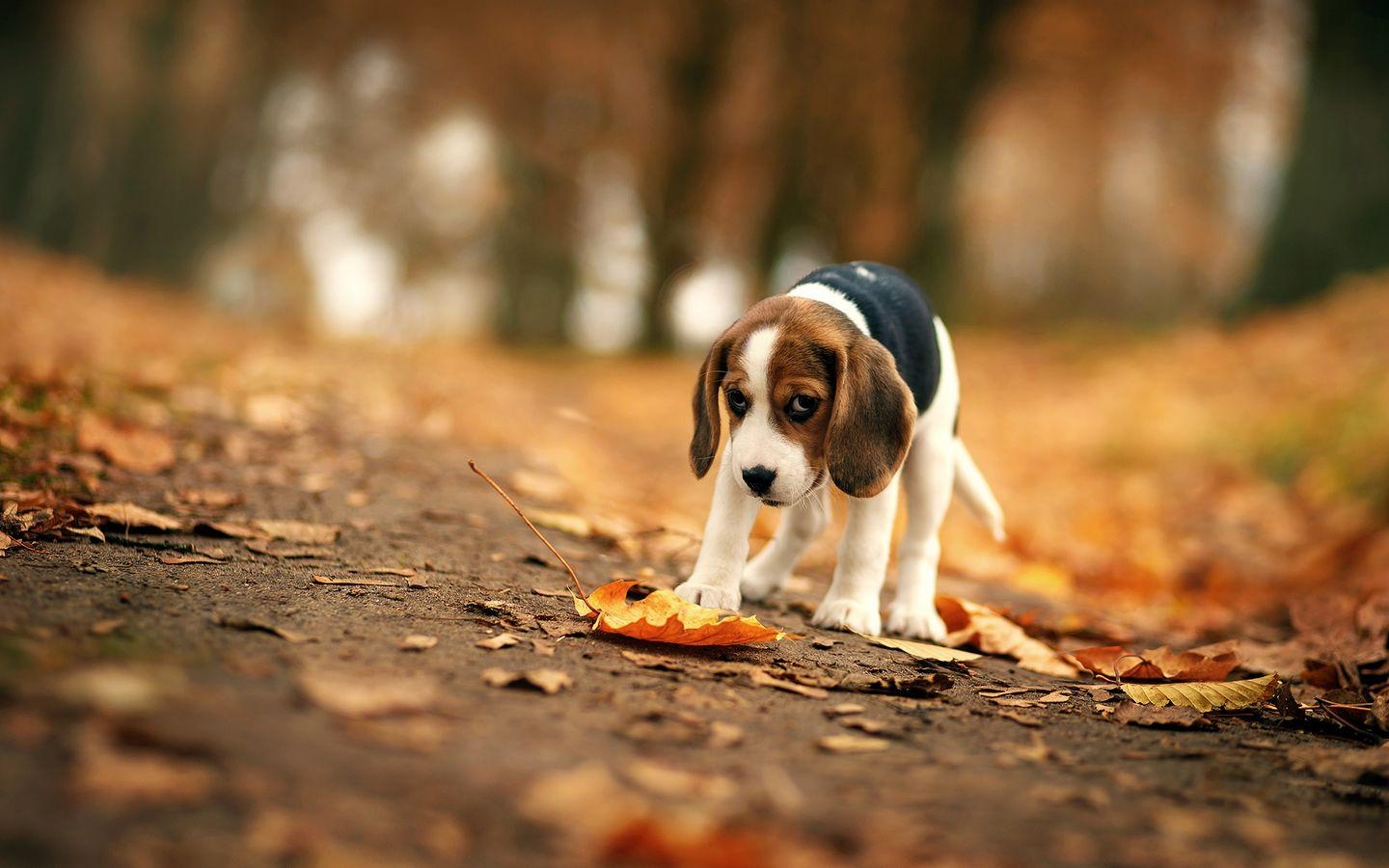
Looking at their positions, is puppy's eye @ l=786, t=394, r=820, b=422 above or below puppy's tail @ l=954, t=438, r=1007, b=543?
above

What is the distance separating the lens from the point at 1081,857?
1.47m

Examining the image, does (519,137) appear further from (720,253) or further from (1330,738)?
(1330,738)

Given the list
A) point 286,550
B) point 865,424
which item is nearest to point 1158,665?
point 865,424

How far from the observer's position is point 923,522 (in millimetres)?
3336

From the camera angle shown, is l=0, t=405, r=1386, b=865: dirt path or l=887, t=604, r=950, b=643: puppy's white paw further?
l=887, t=604, r=950, b=643: puppy's white paw

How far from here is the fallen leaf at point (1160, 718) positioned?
2312mm

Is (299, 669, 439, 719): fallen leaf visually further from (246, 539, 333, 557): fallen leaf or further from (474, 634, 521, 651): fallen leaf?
(246, 539, 333, 557): fallen leaf

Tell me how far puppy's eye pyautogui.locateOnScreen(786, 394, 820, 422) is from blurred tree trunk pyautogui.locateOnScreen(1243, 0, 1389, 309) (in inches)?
388

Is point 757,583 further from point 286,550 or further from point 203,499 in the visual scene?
point 203,499

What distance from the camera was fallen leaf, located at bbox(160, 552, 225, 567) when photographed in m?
2.68

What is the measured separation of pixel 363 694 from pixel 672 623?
946 millimetres

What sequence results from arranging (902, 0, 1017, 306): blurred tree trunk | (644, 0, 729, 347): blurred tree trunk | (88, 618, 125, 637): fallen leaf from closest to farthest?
(88, 618, 125, 637): fallen leaf → (902, 0, 1017, 306): blurred tree trunk → (644, 0, 729, 347): blurred tree trunk

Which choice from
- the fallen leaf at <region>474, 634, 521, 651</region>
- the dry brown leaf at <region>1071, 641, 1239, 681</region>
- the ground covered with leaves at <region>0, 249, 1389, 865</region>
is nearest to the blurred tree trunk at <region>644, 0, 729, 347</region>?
the ground covered with leaves at <region>0, 249, 1389, 865</region>

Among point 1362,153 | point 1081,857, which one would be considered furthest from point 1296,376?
point 1081,857
